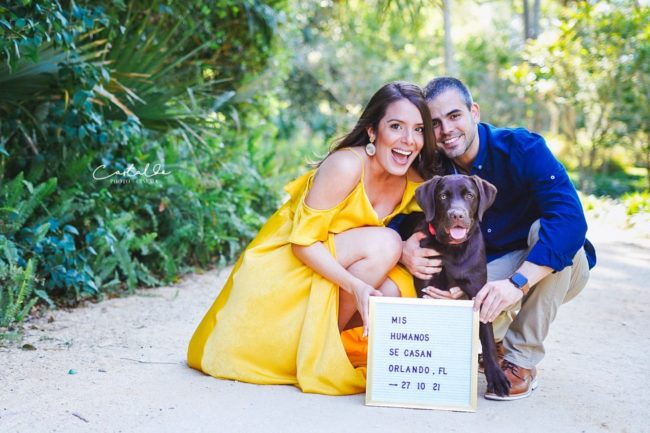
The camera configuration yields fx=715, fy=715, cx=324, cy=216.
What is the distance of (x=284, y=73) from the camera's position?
30.5 ft

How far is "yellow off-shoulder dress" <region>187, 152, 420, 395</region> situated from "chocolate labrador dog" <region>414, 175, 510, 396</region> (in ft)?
1.18

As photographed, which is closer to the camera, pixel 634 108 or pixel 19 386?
pixel 19 386

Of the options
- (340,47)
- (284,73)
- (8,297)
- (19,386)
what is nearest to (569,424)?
(19,386)

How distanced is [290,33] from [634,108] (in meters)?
6.41

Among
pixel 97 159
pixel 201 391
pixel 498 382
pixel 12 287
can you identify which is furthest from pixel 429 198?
pixel 97 159

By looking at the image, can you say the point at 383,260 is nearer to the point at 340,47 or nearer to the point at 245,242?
the point at 245,242

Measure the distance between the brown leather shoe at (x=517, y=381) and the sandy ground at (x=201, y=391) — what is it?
0.14ft

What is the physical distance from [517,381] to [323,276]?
1.09 m

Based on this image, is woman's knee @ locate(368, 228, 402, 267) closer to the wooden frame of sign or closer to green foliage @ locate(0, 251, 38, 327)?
the wooden frame of sign

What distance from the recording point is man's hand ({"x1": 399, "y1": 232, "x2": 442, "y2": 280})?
139 inches

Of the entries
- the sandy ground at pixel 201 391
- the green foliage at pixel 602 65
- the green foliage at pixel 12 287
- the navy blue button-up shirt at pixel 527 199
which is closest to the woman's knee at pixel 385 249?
the navy blue button-up shirt at pixel 527 199

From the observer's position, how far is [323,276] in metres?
3.64

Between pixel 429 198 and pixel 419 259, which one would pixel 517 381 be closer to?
pixel 419 259

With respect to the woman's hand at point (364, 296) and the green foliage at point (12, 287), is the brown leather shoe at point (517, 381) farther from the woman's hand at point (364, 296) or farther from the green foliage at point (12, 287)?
the green foliage at point (12, 287)
